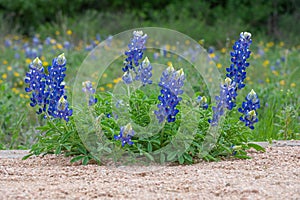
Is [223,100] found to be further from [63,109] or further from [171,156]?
[63,109]

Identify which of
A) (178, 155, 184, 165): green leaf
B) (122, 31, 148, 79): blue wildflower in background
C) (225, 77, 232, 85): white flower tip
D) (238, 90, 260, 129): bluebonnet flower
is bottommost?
(178, 155, 184, 165): green leaf

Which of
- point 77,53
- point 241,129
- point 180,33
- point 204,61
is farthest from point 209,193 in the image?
point 180,33

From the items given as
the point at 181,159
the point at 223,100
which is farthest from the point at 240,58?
the point at 181,159

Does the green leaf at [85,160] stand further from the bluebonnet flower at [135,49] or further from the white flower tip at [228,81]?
the white flower tip at [228,81]

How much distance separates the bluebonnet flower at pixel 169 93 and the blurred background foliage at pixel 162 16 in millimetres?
8329

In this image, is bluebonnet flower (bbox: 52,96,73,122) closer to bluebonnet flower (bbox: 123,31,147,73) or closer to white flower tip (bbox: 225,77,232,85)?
bluebonnet flower (bbox: 123,31,147,73)

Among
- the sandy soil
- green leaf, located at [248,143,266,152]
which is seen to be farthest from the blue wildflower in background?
green leaf, located at [248,143,266,152]

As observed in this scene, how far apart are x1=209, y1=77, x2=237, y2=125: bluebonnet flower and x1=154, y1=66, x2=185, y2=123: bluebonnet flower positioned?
0.29m

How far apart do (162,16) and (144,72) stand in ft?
32.1

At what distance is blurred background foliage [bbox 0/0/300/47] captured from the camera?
12336 millimetres

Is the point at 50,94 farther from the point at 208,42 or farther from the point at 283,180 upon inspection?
the point at 208,42

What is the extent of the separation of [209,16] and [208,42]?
2.06 m

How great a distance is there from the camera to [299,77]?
8125mm

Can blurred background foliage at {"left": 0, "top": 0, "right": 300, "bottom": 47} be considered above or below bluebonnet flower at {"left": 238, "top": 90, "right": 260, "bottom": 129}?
above
